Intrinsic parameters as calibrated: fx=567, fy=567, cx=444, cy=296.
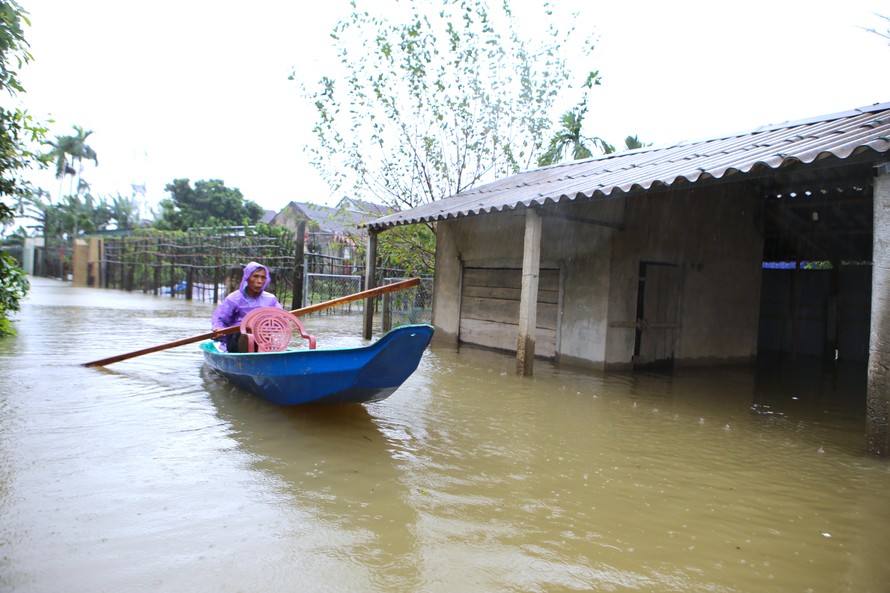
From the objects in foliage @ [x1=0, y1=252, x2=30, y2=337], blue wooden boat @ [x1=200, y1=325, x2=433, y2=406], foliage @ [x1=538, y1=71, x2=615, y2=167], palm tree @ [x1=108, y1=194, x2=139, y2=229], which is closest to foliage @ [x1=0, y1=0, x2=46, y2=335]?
foliage @ [x1=0, y1=252, x2=30, y2=337]

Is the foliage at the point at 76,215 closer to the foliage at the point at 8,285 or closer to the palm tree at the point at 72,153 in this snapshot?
the palm tree at the point at 72,153

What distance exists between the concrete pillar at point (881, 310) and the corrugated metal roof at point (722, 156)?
17.2 inches

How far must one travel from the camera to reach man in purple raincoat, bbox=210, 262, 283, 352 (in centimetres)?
684

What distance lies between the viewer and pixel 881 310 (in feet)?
14.6

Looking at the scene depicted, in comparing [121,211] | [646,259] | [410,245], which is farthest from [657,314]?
[121,211]

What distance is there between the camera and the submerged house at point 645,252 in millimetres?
7684

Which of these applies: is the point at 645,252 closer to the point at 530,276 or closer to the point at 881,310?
the point at 530,276

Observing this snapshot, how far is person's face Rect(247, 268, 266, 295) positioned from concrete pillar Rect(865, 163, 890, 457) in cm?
612

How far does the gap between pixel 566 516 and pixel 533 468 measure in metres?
0.85

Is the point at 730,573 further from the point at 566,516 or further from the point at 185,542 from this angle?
the point at 185,542

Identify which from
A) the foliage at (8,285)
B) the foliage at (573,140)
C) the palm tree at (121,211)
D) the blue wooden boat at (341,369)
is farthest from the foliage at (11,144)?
the palm tree at (121,211)

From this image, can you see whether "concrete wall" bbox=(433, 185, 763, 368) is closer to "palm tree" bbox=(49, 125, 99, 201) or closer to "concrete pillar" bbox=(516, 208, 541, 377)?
"concrete pillar" bbox=(516, 208, 541, 377)

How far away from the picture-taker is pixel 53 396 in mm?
5887

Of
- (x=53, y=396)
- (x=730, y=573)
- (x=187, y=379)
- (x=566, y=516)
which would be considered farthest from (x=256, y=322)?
(x=730, y=573)
